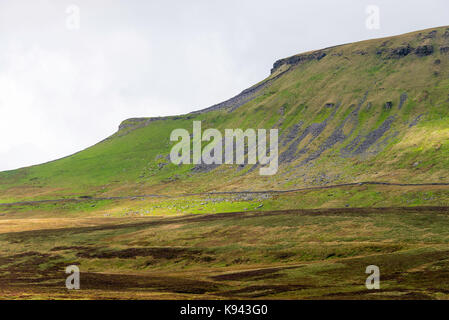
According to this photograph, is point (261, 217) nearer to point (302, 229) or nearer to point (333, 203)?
point (302, 229)

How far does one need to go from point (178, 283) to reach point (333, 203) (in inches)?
3096

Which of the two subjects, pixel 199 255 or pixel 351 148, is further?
pixel 351 148

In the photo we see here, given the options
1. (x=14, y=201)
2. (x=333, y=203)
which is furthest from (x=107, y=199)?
(x=333, y=203)

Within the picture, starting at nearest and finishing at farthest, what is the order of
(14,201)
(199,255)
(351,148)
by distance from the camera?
1. (199,255)
2. (351,148)
3. (14,201)

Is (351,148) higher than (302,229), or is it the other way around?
(351,148)
